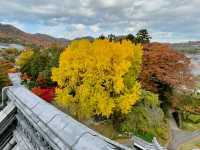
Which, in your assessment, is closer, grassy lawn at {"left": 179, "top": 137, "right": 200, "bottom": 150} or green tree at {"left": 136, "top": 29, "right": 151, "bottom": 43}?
grassy lawn at {"left": 179, "top": 137, "right": 200, "bottom": 150}

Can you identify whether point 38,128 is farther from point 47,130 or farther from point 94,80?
point 94,80

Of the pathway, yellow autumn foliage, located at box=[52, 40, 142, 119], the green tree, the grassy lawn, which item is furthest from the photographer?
the green tree

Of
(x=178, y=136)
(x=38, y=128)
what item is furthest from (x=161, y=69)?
(x=38, y=128)

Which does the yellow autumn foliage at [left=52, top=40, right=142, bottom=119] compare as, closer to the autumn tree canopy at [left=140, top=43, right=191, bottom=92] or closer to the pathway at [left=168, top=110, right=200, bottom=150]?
the pathway at [left=168, top=110, right=200, bottom=150]

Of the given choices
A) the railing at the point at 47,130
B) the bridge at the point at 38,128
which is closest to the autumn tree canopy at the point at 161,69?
the bridge at the point at 38,128

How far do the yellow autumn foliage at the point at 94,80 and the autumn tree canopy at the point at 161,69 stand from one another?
25.3 ft

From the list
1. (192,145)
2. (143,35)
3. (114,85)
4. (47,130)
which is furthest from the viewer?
(143,35)

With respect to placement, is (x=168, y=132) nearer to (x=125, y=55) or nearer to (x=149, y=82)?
(x=149, y=82)

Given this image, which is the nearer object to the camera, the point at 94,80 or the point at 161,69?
the point at 94,80

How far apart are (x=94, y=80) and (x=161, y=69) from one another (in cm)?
1154

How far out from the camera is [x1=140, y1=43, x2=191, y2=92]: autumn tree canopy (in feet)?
106

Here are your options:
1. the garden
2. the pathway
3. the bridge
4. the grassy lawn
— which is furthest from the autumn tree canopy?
the bridge

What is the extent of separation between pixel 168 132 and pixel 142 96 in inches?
181

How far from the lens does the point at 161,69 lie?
106 feet
